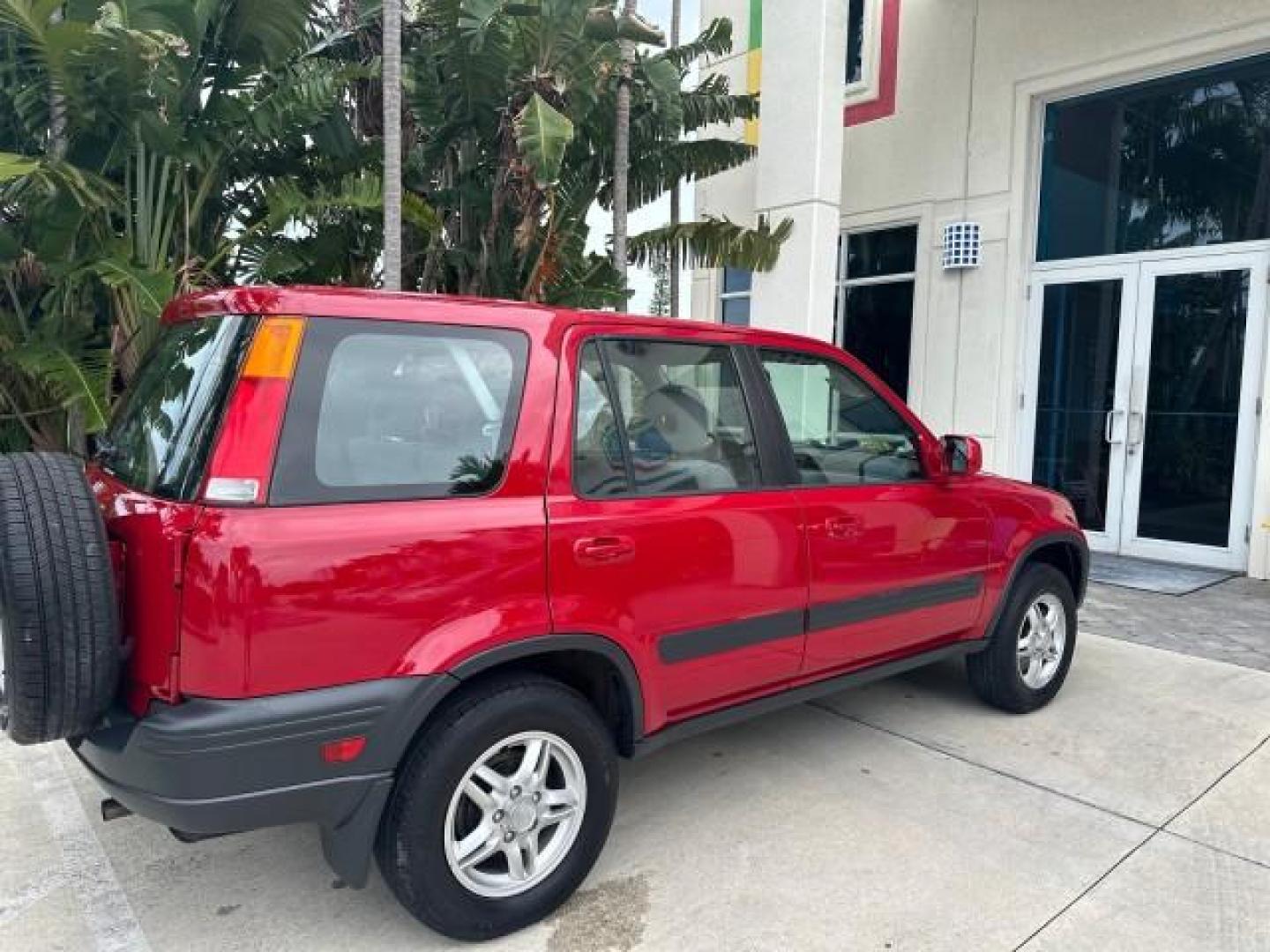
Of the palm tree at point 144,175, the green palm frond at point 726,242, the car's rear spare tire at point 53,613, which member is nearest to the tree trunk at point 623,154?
the green palm frond at point 726,242

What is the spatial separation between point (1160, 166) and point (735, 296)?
4.81m

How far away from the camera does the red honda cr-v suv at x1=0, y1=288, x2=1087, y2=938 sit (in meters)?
2.11

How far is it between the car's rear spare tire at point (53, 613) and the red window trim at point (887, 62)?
919cm

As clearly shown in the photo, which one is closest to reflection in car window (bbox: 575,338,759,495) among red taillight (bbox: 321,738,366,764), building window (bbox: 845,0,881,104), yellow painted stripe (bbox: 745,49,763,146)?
red taillight (bbox: 321,738,366,764)

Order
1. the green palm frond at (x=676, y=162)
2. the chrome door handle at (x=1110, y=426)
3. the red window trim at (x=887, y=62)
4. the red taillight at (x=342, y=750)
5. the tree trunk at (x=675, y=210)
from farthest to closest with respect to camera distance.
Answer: the red window trim at (x=887, y=62) < the tree trunk at (x=675, y=210) < the green palm frond at (x=676, y=162) < the chrome door handle at (x=1110, y=426) < the red taillight at (x=342, y=750)

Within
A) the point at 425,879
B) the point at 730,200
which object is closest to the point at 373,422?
the point at 425,879

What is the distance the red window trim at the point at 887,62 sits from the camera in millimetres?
9367

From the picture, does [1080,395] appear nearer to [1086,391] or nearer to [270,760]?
[1086,391]

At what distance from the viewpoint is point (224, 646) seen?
2055 mm

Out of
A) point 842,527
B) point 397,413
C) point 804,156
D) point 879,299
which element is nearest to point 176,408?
point 397,413

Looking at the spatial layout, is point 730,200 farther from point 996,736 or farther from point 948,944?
point 948,944

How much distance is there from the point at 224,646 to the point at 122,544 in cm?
48

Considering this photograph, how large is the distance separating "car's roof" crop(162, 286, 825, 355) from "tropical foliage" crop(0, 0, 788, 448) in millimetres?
3347

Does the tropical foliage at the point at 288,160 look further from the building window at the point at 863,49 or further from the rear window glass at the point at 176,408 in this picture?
the rear window glass at the point at 176,408
